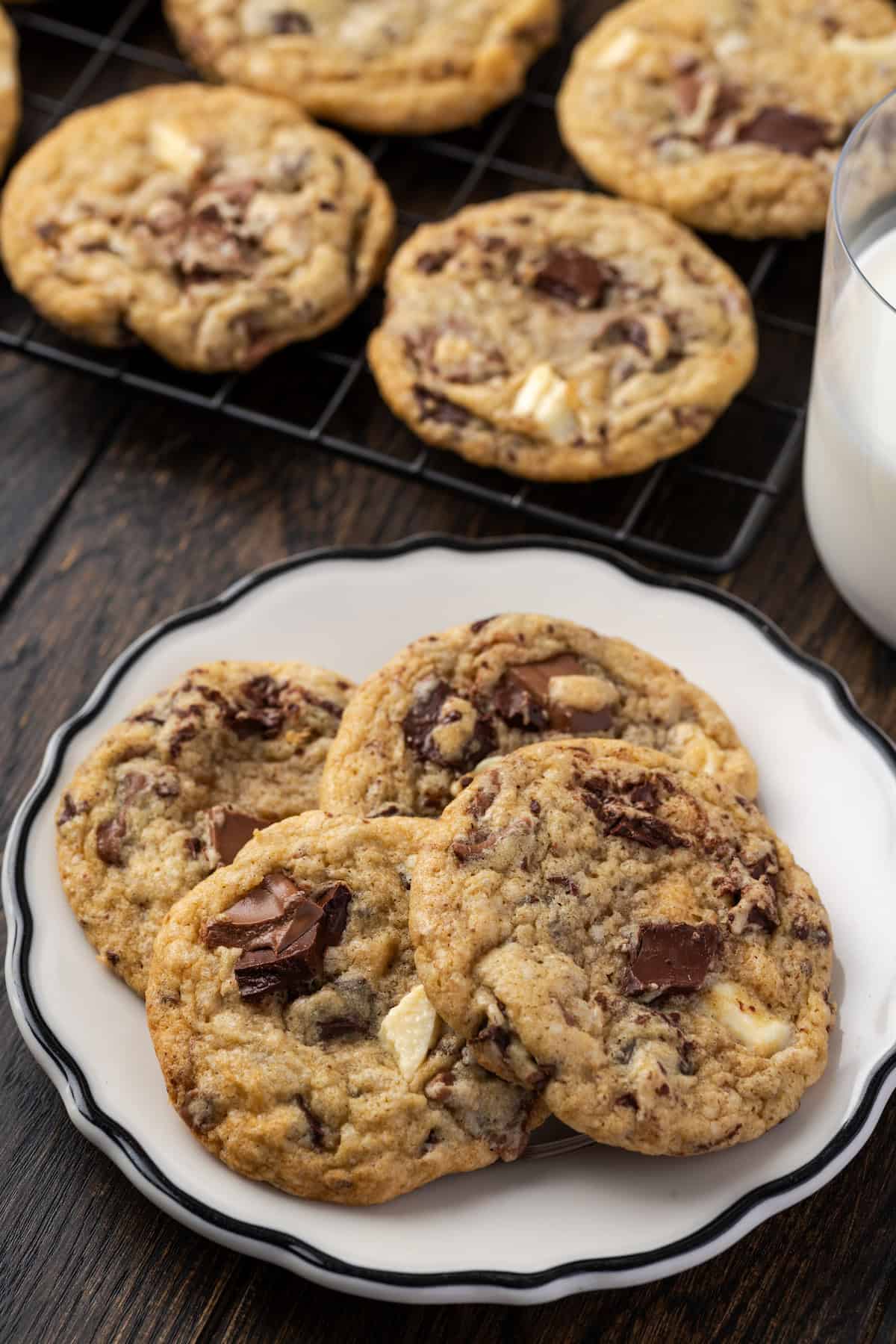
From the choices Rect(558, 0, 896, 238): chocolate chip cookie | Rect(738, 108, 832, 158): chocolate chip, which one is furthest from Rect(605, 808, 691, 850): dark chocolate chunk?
Rect(738, 108, 832, 158): chocolate chip

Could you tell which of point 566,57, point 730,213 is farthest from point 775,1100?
point 566,57

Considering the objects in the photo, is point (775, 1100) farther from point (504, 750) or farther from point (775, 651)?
point (775, 651)

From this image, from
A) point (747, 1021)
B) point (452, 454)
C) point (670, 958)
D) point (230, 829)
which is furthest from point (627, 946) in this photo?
point (452, 454)

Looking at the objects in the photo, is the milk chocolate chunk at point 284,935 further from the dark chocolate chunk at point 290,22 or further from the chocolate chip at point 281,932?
the dark chocolate chunk at point 290,22

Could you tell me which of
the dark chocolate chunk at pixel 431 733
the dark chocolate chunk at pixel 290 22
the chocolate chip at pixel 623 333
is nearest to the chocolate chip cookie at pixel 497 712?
the dark chocolate chunk at pixel 431 733

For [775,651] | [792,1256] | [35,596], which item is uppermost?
[775,651]

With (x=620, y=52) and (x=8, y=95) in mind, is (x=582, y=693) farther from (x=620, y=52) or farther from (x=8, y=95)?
(x=8, y=95)

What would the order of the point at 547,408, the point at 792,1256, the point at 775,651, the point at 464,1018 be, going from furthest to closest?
the point at 547,408, the point at 775,651, the point at 792,1256, the point at 464,1018
